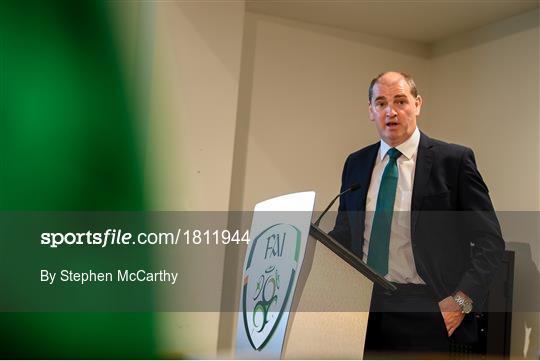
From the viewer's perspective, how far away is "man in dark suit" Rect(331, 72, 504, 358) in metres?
1.74

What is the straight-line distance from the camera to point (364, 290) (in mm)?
1374

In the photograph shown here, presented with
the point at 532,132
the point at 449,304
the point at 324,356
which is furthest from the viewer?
the point at 532,132

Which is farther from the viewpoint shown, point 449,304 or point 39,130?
point 39,130

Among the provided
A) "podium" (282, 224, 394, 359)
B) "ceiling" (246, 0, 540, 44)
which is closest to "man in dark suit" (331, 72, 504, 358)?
"podium" (282, 224, 394, 359)

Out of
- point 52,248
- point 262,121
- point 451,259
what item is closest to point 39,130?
point 52,248

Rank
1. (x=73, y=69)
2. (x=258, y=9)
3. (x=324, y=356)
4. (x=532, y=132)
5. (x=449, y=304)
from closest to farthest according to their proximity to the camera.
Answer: (x=324, y=356) < (x=449, y=304) < (x=73, y=69) < (x=532, y=132) < (x=258, y=9)

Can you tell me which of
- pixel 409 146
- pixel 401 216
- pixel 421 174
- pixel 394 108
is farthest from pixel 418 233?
pixel 394 108

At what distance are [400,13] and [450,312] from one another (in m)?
2.21

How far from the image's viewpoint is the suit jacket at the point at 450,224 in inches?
68.4

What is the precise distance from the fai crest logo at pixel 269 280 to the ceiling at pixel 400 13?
85.9 inches

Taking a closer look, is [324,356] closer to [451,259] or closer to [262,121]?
[451,259]

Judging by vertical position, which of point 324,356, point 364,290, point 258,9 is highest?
point 258,9

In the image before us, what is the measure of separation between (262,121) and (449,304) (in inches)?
81.5

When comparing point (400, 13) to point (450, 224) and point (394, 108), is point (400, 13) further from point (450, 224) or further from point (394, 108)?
point (450, 224)
